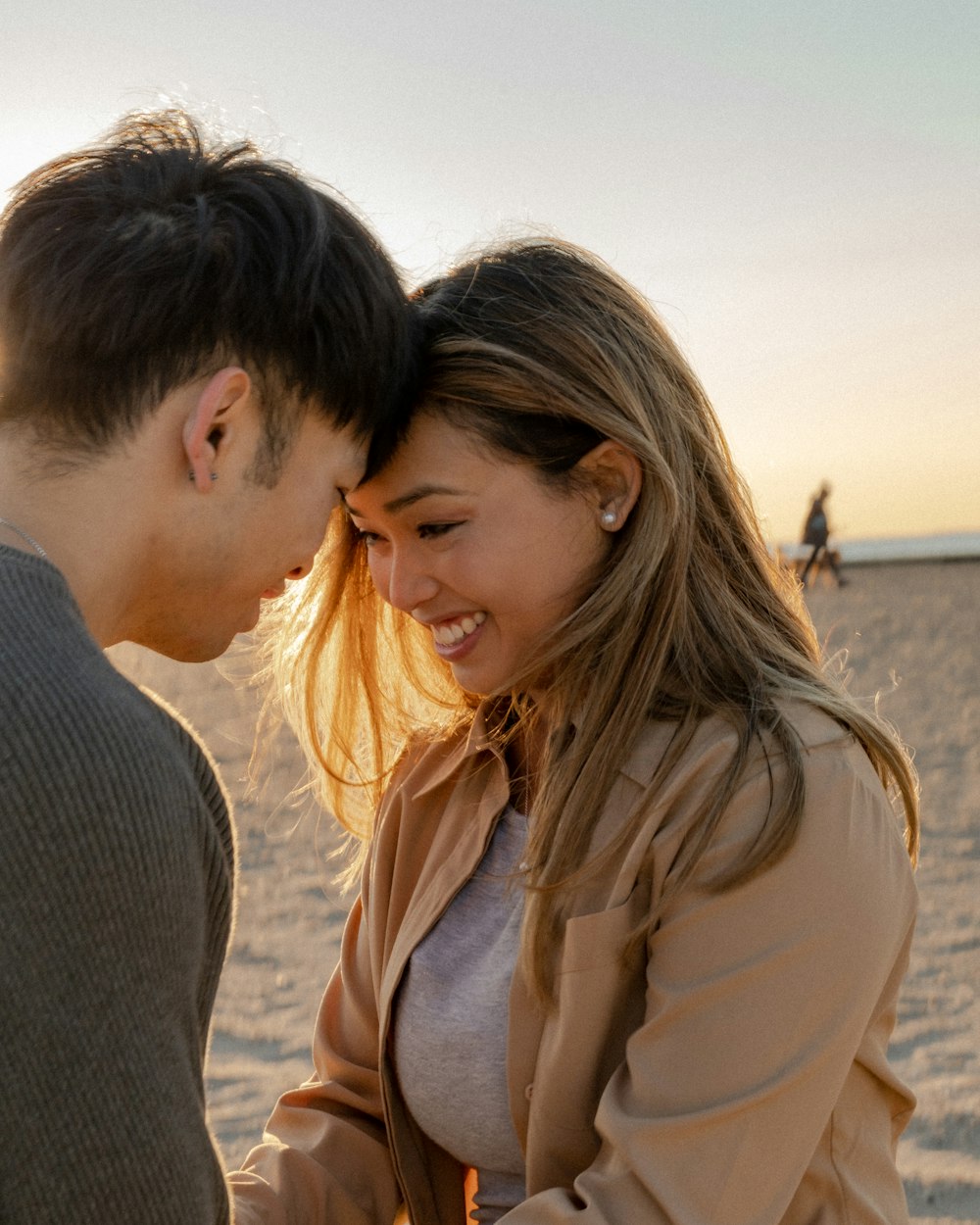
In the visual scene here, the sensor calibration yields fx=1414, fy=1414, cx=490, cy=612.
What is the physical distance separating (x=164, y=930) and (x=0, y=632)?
0.33m

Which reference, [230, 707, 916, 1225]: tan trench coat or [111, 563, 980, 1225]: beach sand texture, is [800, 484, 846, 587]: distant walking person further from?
[230, 707, 916, 1225]: tan trench coat

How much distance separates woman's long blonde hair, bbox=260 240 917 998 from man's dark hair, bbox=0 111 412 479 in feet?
1.33

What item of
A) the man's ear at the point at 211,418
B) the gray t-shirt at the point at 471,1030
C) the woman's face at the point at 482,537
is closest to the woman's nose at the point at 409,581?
the woman's face at the point at 482,537

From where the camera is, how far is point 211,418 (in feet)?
5.78

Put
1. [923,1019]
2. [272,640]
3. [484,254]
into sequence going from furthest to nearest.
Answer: [923,1019] < [272,640] < [484,254]

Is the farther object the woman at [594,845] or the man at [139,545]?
the woman at [594,845]

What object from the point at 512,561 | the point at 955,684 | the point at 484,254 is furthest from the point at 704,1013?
the point at 955,684

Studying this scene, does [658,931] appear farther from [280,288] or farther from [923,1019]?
[923,1019]

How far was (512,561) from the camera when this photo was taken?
239 centimetres

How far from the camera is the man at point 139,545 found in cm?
133

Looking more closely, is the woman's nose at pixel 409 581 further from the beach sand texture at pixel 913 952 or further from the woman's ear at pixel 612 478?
the beach sand texture at pixel 913 952

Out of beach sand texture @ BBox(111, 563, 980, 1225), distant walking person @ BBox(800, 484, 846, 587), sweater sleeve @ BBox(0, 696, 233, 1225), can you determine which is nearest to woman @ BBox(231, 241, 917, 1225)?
sweater sleeve @ BBox(0, 696, 233, 1225)

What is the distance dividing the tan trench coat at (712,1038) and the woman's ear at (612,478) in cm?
40

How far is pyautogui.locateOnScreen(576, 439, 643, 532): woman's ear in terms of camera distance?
2.37 m
